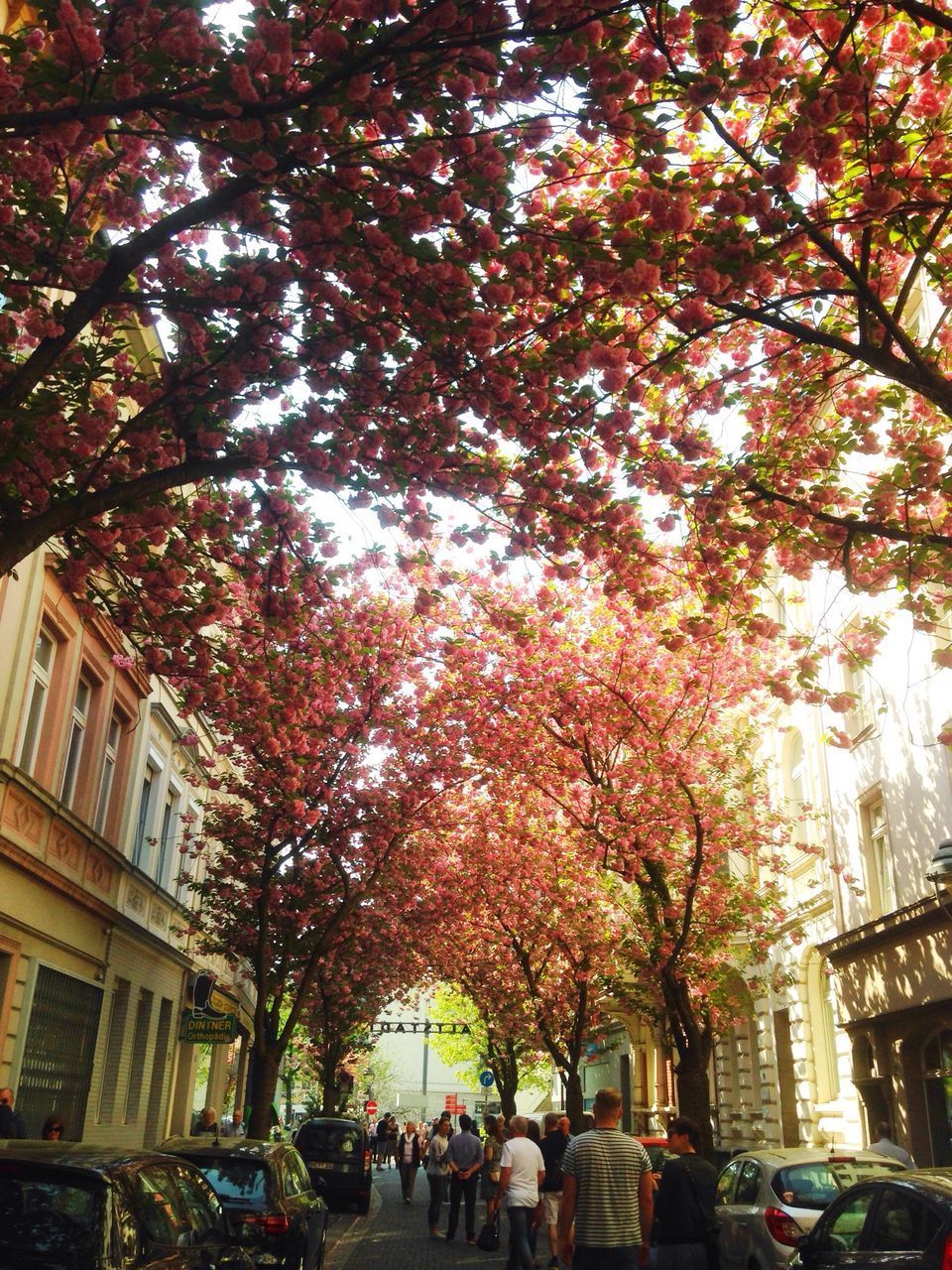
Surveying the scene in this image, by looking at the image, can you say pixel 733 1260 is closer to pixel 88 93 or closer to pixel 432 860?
pixel 88 93

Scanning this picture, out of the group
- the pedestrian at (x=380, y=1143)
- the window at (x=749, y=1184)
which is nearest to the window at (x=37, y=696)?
the window at (x=749, y=1184)

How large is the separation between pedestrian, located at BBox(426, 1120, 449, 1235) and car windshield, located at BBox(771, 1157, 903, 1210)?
1142cm

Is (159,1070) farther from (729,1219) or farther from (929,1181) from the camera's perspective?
(929,1181)

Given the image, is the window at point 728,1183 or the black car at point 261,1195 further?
the window at point 728,1183

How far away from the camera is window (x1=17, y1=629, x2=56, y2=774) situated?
15398 millimetres

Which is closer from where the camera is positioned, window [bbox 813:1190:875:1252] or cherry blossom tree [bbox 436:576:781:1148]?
window [bbox 813:1190:875:1252]

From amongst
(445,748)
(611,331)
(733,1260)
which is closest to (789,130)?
(611,331)

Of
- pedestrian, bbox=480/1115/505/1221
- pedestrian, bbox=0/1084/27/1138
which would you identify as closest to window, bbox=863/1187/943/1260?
pedestrian, bbox=0/1084/27/1138

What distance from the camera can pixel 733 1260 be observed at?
1187 centimetres

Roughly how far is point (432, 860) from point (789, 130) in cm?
2191

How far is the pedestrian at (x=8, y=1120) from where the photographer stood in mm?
12578

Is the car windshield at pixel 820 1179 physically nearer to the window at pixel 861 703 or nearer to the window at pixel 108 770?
the window at pixel 861 703

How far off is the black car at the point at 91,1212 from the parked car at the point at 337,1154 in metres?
19.1

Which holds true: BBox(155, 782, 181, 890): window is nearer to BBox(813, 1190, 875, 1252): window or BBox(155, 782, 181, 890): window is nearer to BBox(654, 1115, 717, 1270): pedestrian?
BBox(654, 1115, 717, 1270): pedestrian
